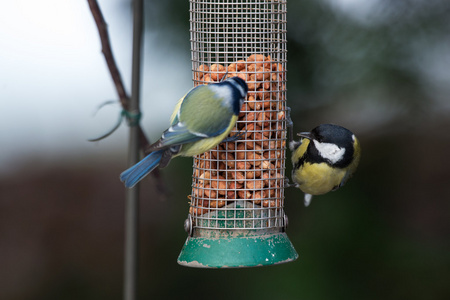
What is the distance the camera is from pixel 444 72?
4223 millimetres

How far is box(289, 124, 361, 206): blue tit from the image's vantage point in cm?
356

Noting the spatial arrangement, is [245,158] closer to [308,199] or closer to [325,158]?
[325,158]

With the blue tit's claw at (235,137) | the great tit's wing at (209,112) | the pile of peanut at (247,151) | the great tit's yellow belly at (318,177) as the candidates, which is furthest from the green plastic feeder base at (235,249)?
the great tit's yellow belly at (318,177)

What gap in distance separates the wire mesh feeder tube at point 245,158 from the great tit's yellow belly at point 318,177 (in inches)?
17.0

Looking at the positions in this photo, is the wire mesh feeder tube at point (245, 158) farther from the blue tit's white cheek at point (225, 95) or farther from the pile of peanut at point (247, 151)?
the blue tit's white cheek at point (225, 95)

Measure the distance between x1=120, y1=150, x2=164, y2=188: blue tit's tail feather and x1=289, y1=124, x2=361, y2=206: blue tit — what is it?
1054mm

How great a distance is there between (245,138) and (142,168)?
1.98 ft

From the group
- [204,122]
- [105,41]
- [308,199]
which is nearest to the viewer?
[105,41]

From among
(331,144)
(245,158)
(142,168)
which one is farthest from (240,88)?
(331,144)

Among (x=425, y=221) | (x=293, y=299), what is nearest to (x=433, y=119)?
(x=425, y=221)

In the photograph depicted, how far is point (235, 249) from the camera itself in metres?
2.94

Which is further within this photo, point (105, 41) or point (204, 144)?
point (204, 144)

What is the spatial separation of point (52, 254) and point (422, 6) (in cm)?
328

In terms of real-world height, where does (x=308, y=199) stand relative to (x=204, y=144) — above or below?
below
